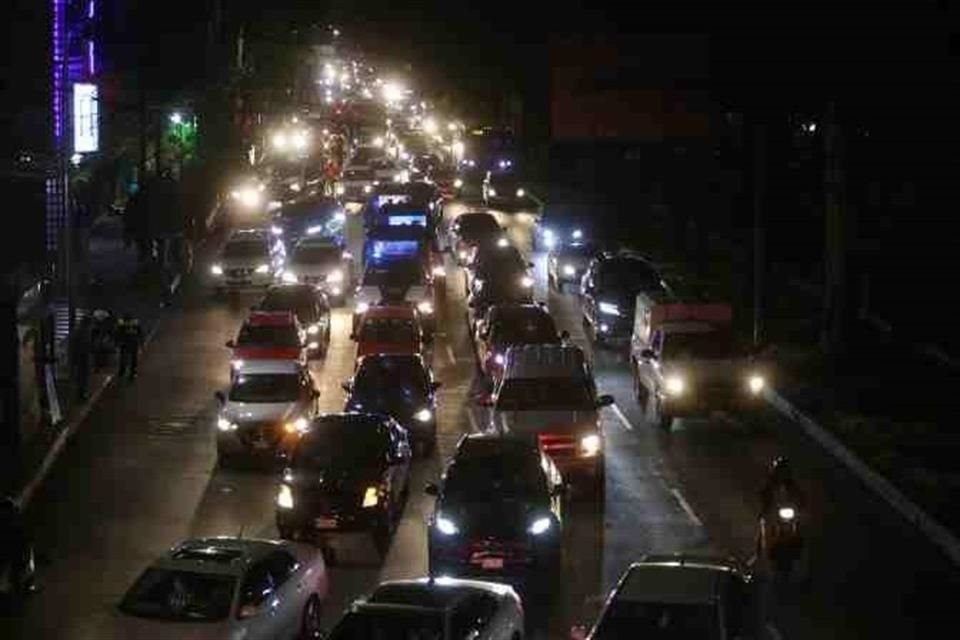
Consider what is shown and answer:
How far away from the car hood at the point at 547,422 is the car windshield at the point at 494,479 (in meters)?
4.44

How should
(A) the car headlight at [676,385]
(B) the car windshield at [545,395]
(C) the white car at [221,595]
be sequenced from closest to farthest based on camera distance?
(C) the white car at [221,595] → (B) the car windshield at [545,395] → (A) the car headlight at [676,385]

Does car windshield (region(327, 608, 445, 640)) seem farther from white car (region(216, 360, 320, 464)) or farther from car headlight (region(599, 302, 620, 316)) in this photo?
car headlight (region(599, 302, 620, 316))

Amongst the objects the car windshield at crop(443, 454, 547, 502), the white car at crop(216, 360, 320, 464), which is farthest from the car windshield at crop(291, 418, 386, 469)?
the white car at crop(216, 360, 320, 464)

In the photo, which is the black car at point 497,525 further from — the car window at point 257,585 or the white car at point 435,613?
the car window at point 257,585

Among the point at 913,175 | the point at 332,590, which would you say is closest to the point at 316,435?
the point at 332,590

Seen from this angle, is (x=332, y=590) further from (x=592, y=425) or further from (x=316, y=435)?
(x=592, y=425)

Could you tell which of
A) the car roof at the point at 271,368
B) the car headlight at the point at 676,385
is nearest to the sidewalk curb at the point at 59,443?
the car roof at the point at 271,368

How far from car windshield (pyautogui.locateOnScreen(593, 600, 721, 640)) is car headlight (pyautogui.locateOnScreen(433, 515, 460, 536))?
514 cm

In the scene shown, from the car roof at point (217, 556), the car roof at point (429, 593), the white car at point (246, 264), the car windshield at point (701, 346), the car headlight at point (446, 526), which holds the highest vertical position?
the white car at point (246, 264)

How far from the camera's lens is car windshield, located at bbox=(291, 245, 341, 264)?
50.2m

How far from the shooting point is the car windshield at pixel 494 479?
21.3 m

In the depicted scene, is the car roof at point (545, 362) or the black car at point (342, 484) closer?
the black car at point (342, 484)

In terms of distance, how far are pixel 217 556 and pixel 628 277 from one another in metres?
28.0

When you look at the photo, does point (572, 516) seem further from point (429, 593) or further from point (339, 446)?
point (429, 593)
